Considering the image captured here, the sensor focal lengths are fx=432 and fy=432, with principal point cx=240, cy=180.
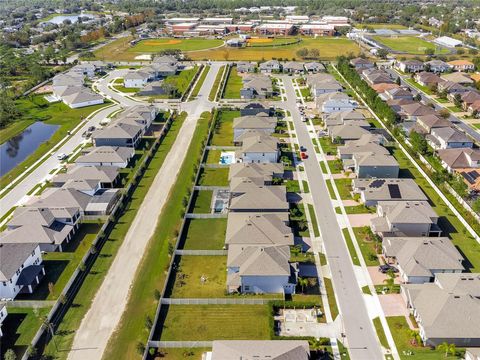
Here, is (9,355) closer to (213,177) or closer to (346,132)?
(213,177)

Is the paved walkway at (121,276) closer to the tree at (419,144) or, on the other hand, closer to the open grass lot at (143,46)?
the tree at (419,144)

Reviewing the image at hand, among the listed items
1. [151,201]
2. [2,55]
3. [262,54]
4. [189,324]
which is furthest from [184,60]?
[189,324]

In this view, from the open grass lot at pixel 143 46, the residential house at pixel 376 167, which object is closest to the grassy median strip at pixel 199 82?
the open grass lot at pixel 143 46

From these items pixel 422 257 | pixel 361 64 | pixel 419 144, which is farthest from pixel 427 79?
pixel 422 257

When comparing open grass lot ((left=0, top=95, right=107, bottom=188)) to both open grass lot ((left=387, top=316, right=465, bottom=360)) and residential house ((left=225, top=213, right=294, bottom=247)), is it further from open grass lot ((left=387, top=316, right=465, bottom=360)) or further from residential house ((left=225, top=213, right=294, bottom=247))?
open grass lot ((left=387, top=316, right=465, bottom=360))

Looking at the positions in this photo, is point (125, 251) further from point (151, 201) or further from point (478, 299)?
point (478, 299)

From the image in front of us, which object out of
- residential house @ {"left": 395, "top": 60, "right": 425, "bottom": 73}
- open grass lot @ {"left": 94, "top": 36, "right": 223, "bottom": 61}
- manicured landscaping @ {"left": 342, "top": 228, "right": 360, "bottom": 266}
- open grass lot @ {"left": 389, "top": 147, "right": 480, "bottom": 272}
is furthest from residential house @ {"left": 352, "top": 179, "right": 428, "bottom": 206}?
open grass lot @ {"left": 94, "top": 36, "right": 223, "bottom": 61}
